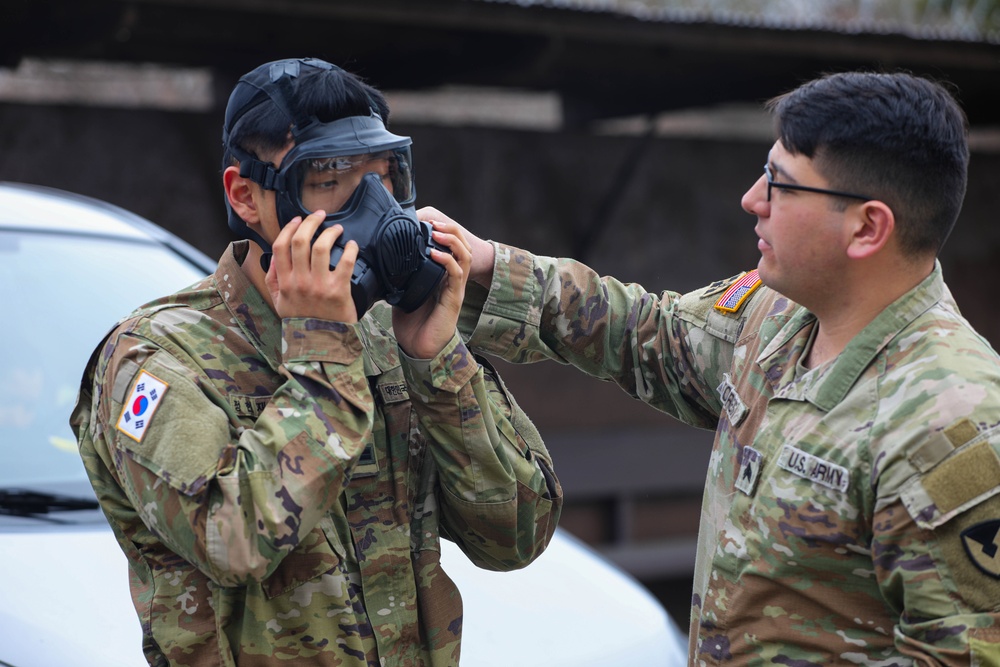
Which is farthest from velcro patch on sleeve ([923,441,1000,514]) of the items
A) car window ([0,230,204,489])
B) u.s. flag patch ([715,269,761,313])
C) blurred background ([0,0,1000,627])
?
blurred background ([0,0,1000,627])

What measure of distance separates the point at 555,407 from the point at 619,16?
287 centimetres

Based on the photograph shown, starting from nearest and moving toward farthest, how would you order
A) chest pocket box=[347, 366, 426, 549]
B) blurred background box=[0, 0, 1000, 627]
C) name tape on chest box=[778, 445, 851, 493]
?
1. name tape on chest box=[778, 445, 851, 493]
2. chest pocket box=[347, 366, 426, 549]
3. blurred background box=[0, 0, 1000, 627]

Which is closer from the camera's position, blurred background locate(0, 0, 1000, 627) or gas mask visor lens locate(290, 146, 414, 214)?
gas mask visor lens locate(290, 146, 414, 214)

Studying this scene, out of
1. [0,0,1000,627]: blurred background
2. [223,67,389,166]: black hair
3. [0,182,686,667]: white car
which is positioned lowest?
[0,182,686,667]: white car

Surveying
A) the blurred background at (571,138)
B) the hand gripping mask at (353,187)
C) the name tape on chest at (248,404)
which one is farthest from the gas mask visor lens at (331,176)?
the blurred background at (571,138)

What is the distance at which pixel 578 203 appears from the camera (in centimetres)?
706

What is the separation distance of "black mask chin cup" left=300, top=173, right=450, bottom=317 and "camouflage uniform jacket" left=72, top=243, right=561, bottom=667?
9cm

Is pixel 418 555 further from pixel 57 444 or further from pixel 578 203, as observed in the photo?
pixel 578 203

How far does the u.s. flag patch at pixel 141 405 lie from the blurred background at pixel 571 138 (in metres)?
2.84

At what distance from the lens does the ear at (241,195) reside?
1934 millimetres

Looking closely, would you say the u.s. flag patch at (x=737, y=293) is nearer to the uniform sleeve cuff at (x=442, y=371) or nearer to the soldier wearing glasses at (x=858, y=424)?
the soldier wearing glasses at (x=858, y=424)

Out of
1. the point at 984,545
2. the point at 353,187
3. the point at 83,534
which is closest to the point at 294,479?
the point at 353,187

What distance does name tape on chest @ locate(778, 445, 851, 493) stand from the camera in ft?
5.76

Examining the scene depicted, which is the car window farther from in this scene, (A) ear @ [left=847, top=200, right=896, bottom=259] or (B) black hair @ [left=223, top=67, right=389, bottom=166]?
(A) ear @ [left=847, top=200, right=896, bottom=259]
